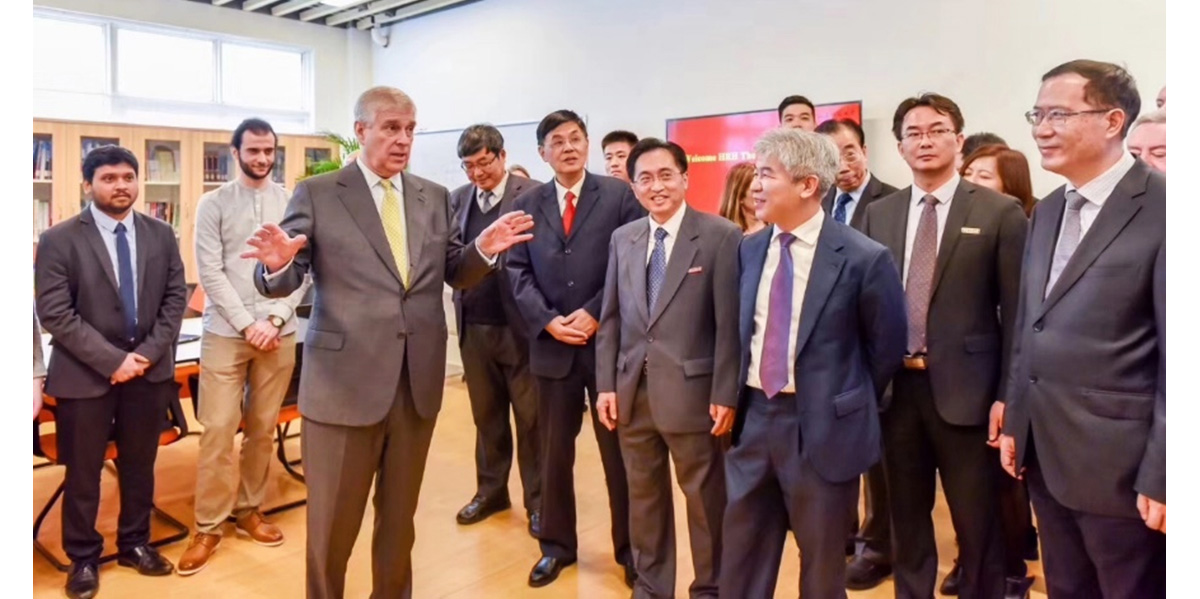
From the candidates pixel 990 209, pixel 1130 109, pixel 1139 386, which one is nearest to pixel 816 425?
pixel 1139 386

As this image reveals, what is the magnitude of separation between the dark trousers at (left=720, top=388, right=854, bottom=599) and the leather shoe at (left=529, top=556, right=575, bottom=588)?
3.22 ft

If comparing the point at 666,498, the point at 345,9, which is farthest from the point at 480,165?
the point at 345,9

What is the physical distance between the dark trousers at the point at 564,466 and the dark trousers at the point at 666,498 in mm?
308

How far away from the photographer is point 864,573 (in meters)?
3.16

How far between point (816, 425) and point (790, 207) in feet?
2.01

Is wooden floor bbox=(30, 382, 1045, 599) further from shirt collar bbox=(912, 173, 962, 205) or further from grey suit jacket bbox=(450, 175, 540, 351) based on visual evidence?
shirt collar bbox=(912, 173, 962, 205)

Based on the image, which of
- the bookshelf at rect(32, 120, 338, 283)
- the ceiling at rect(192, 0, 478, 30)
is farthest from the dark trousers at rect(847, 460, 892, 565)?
the ceiling at rect(192, 0, 478, 30)

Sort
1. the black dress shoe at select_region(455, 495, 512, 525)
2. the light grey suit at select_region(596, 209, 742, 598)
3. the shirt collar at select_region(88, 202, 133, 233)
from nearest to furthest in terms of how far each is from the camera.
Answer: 1. the light grey suit at select_region(596, 209, 742, 598)
2. the shirt collar at select_region(88, 202, 133, 233)
3. the black dress shoe at select_region(455, 495, 512, 525)

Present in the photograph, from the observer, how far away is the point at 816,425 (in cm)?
215

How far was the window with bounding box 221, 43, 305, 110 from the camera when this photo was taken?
832 cm

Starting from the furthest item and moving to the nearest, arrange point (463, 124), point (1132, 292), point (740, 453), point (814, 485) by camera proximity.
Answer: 1. point (463, 124)
2. point (740, 453)
3. point (814, 485)
4. point (1132, 292)

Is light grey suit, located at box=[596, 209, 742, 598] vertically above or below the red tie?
below

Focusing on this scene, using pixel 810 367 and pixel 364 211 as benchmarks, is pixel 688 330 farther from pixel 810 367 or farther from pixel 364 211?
pixel 364 211

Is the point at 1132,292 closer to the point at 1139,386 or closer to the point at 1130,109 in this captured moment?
the point at 1139,386
